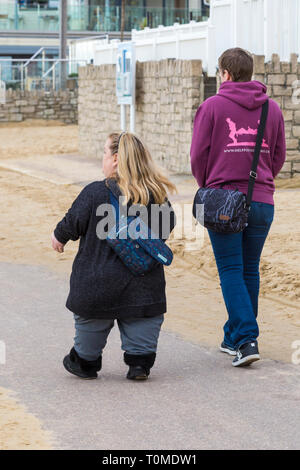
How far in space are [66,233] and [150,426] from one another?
4.03ft

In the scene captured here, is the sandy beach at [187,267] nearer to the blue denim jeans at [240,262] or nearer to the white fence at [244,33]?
the blue denim jeans at [240,262]

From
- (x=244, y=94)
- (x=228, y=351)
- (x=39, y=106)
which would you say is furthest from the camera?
(x=39, y=106)

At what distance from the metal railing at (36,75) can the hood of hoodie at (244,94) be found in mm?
27071

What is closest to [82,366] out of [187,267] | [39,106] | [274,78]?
[187,267]

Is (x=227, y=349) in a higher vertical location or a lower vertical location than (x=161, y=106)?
lower

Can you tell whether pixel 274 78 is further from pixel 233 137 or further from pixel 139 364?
pixel 139 364

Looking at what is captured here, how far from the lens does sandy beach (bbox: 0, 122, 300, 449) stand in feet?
18.3

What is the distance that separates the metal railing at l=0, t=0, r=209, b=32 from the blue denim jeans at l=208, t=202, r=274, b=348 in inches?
1330

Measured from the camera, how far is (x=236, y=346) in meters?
5.28

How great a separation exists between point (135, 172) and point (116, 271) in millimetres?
528

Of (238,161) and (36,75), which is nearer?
(238,161)

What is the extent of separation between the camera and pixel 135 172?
488 cm

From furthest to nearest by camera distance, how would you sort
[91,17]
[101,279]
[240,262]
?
[91,17], [240,262], [101,279]

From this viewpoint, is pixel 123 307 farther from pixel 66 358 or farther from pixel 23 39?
pixel 23 39
